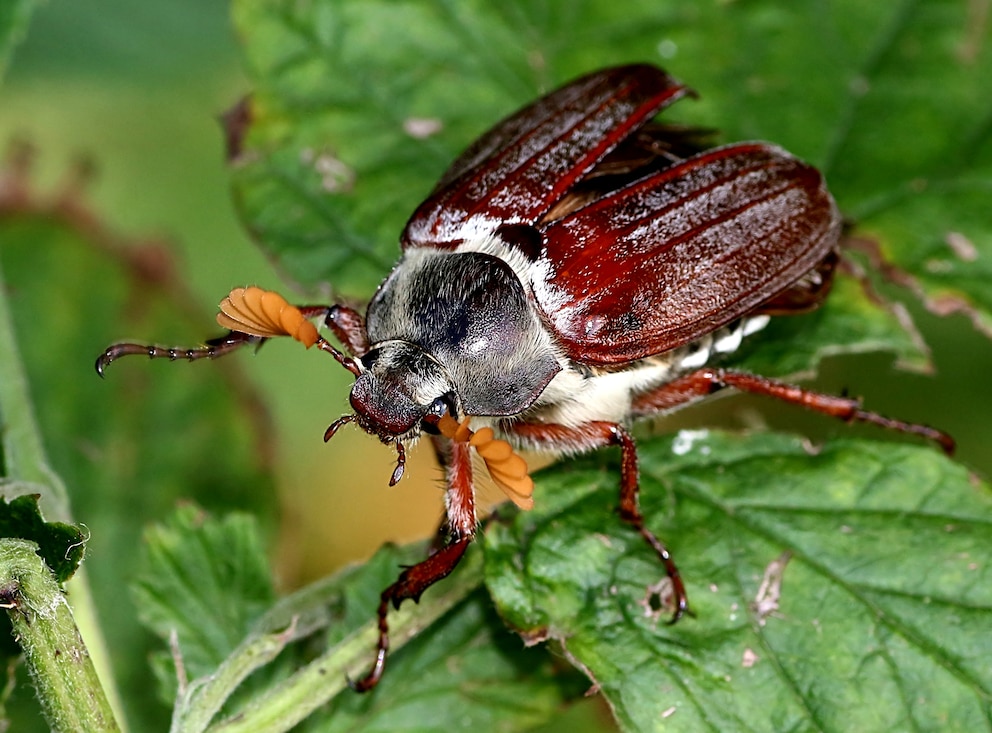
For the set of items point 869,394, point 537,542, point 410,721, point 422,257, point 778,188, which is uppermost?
point 422,257

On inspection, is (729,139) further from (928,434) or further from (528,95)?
(928,434)

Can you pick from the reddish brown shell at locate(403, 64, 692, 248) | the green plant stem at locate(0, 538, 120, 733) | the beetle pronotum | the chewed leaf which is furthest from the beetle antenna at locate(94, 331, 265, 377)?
the green plant stem at locate(0, 538, 120, 733)

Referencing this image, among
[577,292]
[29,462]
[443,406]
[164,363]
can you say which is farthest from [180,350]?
[164,363]

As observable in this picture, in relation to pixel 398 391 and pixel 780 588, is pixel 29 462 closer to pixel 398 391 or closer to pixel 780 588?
pixel 398 391

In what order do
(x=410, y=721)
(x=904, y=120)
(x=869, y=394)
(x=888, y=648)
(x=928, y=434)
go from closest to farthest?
(x=888, y=648) → (x=410, y=721) → (x=928, y=434) → (x=904, y=120) → (x=869, y=394)

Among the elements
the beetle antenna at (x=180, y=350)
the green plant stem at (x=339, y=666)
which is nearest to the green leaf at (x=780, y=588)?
the green plant stem at (x=339, y=666)

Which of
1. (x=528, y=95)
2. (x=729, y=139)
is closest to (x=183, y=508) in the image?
(x=528, y=95)

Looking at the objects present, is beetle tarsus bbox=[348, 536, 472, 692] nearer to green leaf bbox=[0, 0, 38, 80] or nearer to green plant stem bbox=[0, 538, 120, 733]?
green plant stem bbox=[0, 538, 120, 733]
